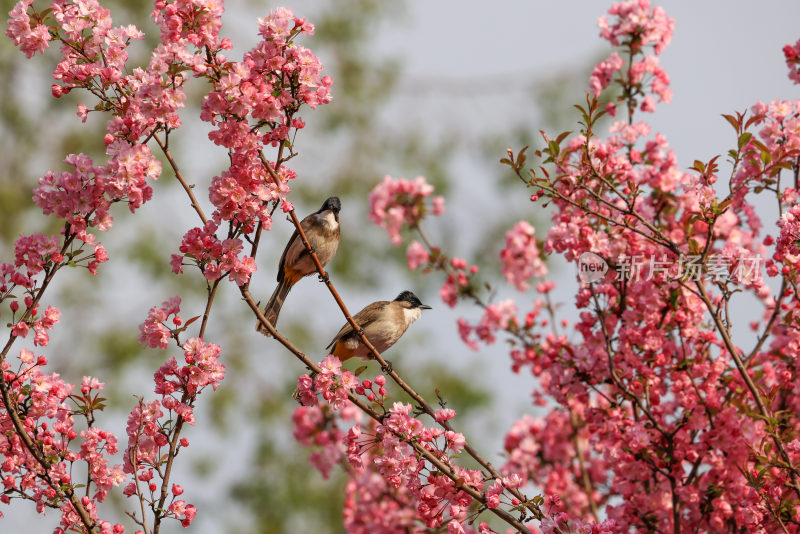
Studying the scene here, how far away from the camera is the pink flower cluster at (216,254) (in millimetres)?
2939

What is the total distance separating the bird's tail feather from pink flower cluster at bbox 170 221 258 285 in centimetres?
166

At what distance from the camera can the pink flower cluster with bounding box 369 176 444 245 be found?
5855 mm

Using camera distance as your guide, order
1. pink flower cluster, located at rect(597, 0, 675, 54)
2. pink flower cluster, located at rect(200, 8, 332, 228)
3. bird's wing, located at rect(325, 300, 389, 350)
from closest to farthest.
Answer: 1. pink flower cluster, located at rect(200, 8, 332, 228)
2. pink flower cluster, located at rect(597, 0, 675, 54)
3. bird's wing, located at rect(325, 300, 389, 350)

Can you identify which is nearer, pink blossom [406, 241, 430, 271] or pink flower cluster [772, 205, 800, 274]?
pink flower cluster [772, 205, 800, 274]

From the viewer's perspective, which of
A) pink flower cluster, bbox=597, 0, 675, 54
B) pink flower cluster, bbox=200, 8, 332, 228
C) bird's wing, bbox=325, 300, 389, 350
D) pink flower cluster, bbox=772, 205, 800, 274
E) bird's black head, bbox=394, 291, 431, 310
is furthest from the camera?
bird's black head, bbox=394, 291, 431, 310

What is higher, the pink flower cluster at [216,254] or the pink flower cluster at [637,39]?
the pink flower cluster at [637,39]

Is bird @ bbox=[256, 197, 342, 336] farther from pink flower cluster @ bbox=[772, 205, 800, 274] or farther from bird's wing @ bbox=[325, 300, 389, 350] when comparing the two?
pink flower cluster @ bbox=[772, 205, 800, 274]

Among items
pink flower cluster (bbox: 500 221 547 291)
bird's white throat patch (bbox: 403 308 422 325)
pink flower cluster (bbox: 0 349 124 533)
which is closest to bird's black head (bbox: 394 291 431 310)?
bird's white throat patch (bbox: 403 308 422 325)

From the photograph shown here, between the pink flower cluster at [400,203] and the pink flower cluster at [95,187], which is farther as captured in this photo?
the pink flower cluster at [400,203]

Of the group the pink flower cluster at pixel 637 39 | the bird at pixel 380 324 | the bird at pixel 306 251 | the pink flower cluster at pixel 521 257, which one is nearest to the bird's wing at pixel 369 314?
the bird at pixel 380 324

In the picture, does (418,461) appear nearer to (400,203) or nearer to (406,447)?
(406,447)

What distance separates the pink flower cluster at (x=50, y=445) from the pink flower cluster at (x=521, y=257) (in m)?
3.26

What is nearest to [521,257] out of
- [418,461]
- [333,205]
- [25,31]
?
[333,205]

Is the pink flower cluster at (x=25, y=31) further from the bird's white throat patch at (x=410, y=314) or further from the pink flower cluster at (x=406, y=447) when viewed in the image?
the bird's white throat patch at (x=410, y=314)
